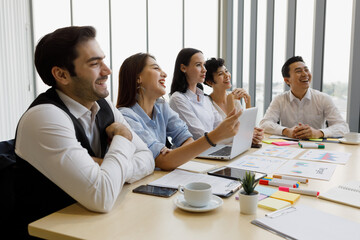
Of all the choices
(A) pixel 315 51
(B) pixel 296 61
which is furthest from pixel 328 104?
(A) pixel 315 51

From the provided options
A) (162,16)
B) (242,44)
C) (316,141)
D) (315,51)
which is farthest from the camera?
(242,44)

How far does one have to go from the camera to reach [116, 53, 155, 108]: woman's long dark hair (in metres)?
2.03

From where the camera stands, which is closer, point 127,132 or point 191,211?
point 191,211

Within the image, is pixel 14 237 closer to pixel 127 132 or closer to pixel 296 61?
pixel 127 132

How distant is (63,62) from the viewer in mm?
1379

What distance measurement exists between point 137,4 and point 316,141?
11.6 ft

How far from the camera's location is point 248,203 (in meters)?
1.08

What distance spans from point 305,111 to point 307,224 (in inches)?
98.5

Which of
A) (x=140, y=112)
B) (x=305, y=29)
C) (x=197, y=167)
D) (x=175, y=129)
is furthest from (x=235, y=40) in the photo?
(x=197, y=167)

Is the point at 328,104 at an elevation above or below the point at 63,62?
below

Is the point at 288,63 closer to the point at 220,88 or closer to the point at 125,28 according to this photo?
the point at 220,88

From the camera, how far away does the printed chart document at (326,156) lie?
6.27 ft

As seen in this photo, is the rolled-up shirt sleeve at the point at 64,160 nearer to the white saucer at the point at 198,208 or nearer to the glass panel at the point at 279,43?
the white saucer at the point at 198,208

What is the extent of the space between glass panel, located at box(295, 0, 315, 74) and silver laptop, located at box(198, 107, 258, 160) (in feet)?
7.35
